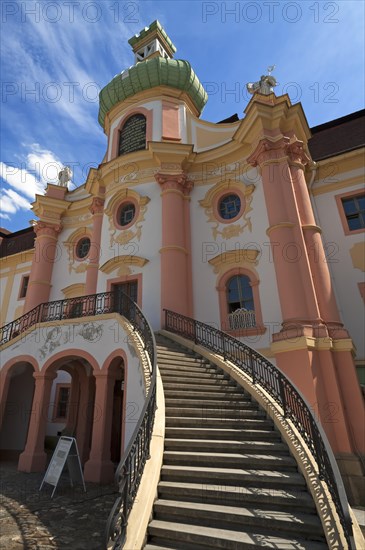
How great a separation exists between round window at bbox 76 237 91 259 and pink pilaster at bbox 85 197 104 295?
1474mm

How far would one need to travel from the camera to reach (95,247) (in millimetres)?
17422

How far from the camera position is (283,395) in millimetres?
6770

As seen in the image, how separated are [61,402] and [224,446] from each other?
1339 cm

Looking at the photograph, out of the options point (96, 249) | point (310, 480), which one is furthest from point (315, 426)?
point (96, 249)

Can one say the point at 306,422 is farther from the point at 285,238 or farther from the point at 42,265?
the point at 42,265

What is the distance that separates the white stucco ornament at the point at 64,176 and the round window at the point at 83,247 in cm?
519

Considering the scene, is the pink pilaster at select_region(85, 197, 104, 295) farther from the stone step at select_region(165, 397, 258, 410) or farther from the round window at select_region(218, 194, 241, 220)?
the stone step at select_region(165, 397, 258, 410)

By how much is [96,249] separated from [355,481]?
573 inches

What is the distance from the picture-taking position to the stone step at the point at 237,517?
428cm

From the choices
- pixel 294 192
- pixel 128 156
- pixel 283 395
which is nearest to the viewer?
pixel 283 395

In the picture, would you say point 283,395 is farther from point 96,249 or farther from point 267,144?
point 96,249

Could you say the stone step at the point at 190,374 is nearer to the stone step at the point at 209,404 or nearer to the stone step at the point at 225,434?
the stone step at the point at 209,404

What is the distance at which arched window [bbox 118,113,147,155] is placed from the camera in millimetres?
18062

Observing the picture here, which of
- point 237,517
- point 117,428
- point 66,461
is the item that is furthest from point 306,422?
point 117,428
